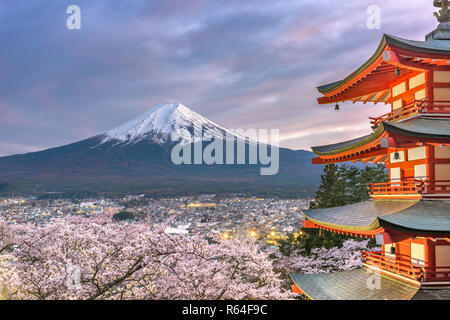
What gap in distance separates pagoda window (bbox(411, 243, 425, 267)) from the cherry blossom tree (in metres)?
4.42

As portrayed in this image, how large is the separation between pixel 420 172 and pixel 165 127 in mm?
86895

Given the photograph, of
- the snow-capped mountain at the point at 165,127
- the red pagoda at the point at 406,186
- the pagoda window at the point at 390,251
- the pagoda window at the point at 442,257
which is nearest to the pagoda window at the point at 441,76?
the red pagoda at the point at 406,186

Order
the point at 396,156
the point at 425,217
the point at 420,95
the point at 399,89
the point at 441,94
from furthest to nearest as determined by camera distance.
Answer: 1. the point at 399,89
2. the point at 396,156
3. the point at 420,95
4. the point at 441,94
5. the point at 425,217

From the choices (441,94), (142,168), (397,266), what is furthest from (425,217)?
(142,168)

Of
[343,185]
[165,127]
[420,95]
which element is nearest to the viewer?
[420,95]

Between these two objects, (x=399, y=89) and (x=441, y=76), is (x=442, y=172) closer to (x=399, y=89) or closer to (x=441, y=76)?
(x=441, y=76)

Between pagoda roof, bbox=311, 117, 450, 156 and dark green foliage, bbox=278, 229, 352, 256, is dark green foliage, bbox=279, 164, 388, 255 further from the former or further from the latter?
pagoda roof, bbox=311, 117, 450, 156

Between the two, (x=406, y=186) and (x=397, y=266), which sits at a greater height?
(x=406, y=186)

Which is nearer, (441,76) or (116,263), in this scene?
(441,76)

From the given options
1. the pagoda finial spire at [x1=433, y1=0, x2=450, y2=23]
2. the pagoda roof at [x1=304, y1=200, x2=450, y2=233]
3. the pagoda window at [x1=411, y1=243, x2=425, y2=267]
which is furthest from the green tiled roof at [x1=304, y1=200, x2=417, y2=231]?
the pagoda finial spire at [x1=433, y1=0, x2=450, y2=23]

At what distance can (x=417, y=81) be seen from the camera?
7.78 metres

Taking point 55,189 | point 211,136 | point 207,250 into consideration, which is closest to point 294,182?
point 211,136

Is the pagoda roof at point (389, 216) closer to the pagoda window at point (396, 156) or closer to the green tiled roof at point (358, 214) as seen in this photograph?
the green tiled roof at point (358, 214)

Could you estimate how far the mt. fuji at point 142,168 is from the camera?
2244 inches
